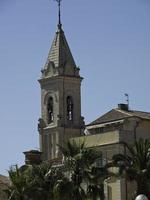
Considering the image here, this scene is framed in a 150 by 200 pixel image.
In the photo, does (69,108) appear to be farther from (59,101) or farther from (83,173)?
(83,173)

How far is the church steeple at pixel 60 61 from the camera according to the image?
108188mm

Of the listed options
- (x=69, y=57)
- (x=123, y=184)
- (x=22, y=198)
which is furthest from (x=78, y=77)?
(x=22, y=198)

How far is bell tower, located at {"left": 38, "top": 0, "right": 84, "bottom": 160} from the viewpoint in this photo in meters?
106

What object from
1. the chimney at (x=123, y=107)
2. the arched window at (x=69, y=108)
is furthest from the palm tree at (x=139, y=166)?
the arched window at (x=69, y=108)


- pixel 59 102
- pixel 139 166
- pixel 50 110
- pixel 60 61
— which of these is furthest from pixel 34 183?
pixel 60 61

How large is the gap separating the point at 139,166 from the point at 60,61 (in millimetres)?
42272

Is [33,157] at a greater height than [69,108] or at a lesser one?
lesser

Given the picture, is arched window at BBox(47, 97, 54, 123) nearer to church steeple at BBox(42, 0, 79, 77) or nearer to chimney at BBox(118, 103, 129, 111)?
church steeple at BBox(42, 0, 79, 77)

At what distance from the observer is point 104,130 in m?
93.1

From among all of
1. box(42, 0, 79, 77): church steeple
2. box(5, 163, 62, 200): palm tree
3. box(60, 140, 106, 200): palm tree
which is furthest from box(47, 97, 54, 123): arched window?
box(60, 140, 106, 200): palm tree

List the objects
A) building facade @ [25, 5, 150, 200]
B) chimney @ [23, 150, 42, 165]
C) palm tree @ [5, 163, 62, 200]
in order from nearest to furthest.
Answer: palm tree @ [5, 163, 62, 200], chimney @ [23, 150, 42, 165], building facade @ [25, 5, 150, 200]

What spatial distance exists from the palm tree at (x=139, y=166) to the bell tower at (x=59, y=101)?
3612cm

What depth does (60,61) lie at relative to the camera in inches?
4281

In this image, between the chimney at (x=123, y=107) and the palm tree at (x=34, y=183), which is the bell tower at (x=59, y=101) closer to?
the chimney at (x=123, y=107)
